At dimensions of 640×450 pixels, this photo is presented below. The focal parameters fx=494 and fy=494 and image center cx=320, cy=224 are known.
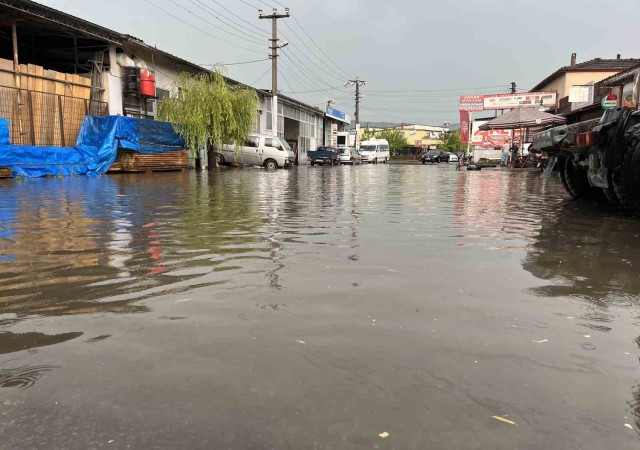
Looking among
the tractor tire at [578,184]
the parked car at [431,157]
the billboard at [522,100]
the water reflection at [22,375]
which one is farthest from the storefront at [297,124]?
the water reflection at [22,375]

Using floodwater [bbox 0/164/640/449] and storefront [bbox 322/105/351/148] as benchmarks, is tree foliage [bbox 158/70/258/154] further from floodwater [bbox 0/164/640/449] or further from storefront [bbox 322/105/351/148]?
storefront [bbox 322/105/351/148]

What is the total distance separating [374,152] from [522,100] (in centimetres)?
1673

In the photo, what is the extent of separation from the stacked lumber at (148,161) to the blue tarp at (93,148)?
0.26 m

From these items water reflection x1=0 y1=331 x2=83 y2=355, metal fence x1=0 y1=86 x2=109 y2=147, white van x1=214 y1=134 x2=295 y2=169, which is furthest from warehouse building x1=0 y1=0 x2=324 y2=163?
water reflection x1=0 y1=331 x2=83 y2=355

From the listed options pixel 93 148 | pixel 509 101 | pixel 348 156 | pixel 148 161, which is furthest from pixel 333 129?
pixel 93 148

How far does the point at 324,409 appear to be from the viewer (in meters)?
1.96

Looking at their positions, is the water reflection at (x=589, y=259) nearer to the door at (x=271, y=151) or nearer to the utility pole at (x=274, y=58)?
the door at (x=271, y=151)

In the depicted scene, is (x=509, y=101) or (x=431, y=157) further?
(x=431, y=157)

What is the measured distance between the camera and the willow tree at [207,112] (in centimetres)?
2369

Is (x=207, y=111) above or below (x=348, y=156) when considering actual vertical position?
above

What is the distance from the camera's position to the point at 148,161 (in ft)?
70.9

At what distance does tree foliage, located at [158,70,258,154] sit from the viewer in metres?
23.7

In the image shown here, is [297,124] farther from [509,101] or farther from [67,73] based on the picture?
[67,73]

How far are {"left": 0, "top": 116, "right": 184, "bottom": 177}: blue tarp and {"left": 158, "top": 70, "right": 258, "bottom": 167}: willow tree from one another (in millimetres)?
760
